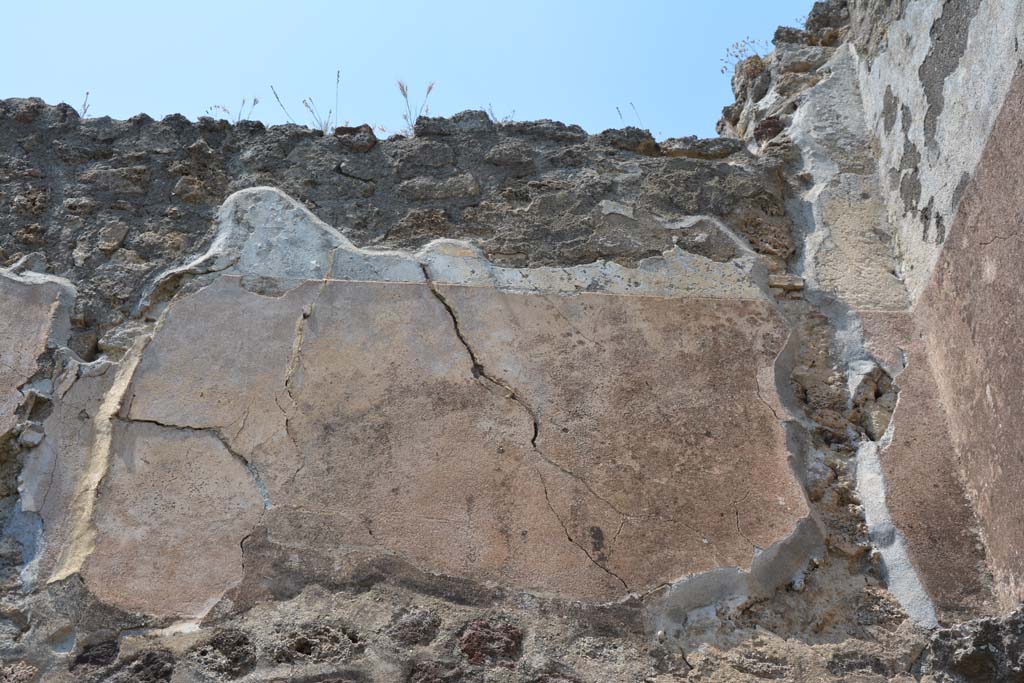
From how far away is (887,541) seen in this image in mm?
2344

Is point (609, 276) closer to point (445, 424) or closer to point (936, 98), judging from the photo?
point (445, 424)

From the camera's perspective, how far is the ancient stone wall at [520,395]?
2.21 m

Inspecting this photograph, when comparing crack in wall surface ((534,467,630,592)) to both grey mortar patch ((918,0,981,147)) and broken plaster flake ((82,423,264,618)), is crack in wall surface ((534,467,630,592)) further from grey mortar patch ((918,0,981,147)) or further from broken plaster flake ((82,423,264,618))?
grey mortar patch ((918,0,981,147))

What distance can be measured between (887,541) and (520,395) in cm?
95

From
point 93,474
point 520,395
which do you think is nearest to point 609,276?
point 520,395

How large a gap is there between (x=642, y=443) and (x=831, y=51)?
1891 mm

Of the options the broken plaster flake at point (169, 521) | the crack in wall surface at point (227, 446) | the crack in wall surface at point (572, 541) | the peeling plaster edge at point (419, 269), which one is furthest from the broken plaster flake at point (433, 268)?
the crack in wall surface at point (572, 541)

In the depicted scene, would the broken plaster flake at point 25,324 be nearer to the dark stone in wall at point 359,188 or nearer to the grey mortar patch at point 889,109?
the dark stone in wall at point 359,188

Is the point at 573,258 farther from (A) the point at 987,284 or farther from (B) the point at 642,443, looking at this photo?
(A) the point at 987,284

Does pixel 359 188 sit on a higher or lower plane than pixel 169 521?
higher

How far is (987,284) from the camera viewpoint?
231 centimetres

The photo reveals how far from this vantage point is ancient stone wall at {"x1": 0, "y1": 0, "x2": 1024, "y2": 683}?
221 cm

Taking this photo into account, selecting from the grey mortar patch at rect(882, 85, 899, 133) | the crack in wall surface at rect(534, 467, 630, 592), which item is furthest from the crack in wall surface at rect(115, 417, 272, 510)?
the grey mortar patch at rect(882, 85, 899, 133)

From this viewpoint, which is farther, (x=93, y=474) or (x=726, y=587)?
(x=93, y=474)
